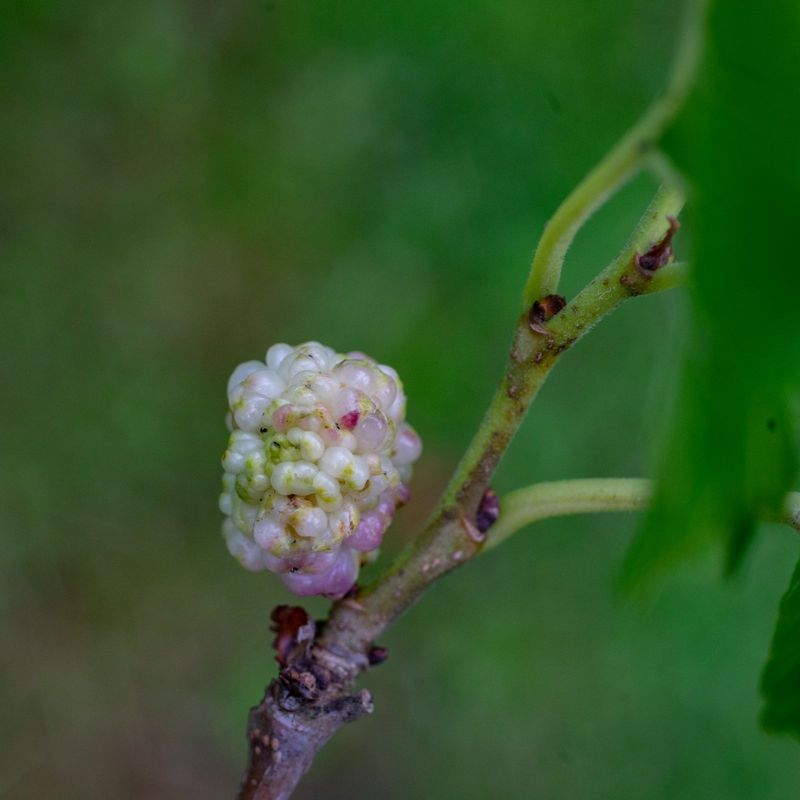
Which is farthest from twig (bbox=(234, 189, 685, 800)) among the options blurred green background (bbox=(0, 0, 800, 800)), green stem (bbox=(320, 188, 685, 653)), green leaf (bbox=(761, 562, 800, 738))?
blurred green background (bbox=(0, 0, 800, 800))

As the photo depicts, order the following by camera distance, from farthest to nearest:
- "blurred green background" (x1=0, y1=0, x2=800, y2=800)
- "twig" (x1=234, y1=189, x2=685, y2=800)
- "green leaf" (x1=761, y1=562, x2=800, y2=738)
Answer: "blurred green background" (x1=0, y1=0, x2=800, y2=800) → "twig" (x1=234, y1=189, x2=685, y2=800) → "green leaf" (x1=761, y1=562, x2=800, y2=738)

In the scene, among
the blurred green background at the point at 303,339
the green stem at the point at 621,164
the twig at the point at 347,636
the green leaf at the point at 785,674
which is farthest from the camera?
the blurred green background at the point at 303,339

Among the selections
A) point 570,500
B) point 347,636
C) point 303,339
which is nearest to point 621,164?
point 570,500

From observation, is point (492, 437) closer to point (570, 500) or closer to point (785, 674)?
point (570, 500)

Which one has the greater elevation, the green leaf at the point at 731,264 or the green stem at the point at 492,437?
the green leaf at the point at 731,264

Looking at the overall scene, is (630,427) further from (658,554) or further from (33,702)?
(658,554)

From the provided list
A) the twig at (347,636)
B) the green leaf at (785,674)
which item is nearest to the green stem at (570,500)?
the twig at (347,636)

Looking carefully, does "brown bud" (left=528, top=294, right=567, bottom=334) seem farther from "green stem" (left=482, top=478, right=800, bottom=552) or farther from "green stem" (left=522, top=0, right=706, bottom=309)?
"green stem" (left=482, top=478, right=800, bottom=552)

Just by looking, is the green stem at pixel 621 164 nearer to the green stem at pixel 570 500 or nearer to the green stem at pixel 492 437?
the green stem at pixel 492 437
